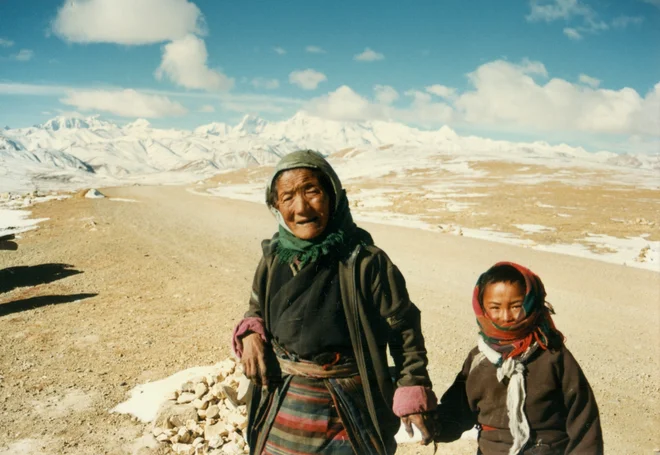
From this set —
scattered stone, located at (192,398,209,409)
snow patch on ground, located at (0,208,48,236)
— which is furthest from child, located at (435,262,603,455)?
snow patch on ground, located at (0,208,48,236)

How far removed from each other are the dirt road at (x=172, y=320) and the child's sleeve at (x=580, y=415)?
236 cm

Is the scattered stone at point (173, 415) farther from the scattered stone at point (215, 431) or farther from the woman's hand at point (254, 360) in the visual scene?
the woman's hand at point (254, 360)

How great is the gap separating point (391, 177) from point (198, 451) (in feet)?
184

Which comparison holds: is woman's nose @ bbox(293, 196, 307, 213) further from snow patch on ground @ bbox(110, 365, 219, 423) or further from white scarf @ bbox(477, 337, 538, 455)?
snow patch on ground @ bbox(110, 365, 219, 423)

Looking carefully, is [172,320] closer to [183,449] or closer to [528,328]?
[183,449]

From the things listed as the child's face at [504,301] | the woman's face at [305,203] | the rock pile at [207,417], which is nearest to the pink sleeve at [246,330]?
the woman's face at [305,203]

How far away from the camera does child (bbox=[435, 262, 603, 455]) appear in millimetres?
2174

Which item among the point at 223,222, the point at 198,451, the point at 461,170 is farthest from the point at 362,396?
the point at 461,170

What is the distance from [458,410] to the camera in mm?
2475

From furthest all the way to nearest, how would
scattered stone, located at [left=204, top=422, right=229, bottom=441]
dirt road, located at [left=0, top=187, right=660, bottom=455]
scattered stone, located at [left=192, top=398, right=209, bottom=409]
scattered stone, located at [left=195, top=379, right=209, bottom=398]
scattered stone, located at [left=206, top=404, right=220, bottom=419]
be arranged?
dirt road, located at [left=0, top=187, right=660, bottom=455], scattered stone, located at [left=195, top=379, right=209, bottom=398], scattered stone, located at [left=192, top=398, right=209, bottom=409], scattered stone, located at [left=206, top=404, right=220, bottom=419], scattered stone, located at [left=204, top=422, right=229, bottom=441]

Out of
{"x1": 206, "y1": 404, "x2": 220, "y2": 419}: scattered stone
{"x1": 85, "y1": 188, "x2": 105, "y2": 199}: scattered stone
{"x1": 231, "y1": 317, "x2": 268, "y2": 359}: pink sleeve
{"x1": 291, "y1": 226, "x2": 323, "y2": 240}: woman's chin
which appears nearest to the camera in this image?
{"x1": 291, "y1": 226, "x2": 323, "y2": 240}: woman's chin

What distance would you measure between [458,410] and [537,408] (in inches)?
16.0

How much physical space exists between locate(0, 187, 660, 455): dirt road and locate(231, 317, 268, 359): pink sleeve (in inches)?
107

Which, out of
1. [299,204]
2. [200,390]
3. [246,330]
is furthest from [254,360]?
[200,390]
